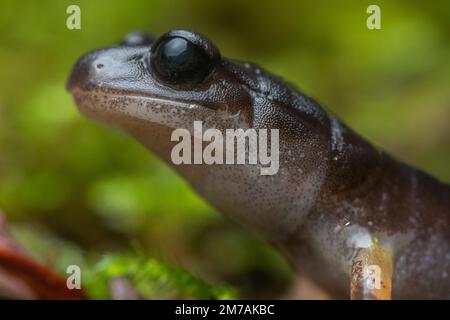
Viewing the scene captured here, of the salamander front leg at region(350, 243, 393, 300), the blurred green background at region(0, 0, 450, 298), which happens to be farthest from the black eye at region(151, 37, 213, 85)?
the blurred green background at region(0, 0, 450, 298)

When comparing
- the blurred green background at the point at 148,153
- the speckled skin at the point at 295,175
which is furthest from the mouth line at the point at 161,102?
the blurred green background at the point at 148,153

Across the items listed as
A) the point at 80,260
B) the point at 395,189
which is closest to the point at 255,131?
the point at 395,189

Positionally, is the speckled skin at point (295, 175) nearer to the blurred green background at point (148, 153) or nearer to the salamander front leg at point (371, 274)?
the salamander front leg at point (371, 274)

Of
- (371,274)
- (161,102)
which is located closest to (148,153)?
(161,102)

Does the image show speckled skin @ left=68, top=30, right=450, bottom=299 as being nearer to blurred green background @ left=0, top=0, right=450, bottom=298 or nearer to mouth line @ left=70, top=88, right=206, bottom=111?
mouth line @ left=70, top=88, right=206, bottom=111

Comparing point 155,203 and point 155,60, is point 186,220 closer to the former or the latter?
point 155,203

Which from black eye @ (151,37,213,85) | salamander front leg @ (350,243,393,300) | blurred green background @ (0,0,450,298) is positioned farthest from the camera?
blurred green background @ (0,0,450,298)

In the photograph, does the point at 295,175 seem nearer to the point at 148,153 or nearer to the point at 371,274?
the point at 371,274
